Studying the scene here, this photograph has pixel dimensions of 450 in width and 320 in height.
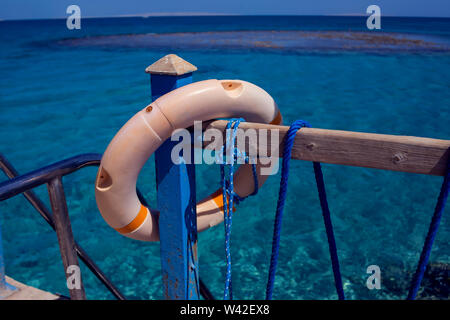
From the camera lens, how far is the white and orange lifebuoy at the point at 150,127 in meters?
1.40

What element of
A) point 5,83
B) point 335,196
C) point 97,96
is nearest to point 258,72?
point 97,96

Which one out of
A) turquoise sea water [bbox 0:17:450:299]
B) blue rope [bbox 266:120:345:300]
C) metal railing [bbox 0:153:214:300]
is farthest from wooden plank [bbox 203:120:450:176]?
turquoise sea water [bbox 0:17:450:299]

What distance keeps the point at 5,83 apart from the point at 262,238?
11.9 meters

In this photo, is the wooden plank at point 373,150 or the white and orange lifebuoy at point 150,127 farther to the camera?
the white and orange lifebuoy at point 150,127

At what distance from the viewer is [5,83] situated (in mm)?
13391

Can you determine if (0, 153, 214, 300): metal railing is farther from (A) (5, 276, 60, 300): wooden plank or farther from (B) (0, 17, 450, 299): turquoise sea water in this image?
(B) (0, 17, 450, 299): turquoise sea water

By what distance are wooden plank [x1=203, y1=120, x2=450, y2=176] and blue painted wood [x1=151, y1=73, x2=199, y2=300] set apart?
1.23 feet

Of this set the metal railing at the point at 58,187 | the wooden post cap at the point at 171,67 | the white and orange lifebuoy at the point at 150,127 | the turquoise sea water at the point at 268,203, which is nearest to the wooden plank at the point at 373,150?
the white and orange lifebuoy at the point at 150,127

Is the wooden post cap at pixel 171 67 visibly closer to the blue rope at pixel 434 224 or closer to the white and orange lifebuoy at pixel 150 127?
the white and orange lifebuoy at pixel 150 127

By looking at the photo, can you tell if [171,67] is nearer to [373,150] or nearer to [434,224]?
[373,150]

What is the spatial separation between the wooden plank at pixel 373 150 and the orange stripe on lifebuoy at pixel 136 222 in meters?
0.59

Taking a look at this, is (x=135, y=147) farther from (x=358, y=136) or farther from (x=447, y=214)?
(x=447, y=214)

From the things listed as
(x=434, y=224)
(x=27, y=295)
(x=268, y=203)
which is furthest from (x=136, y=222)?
(x=268, y=203)

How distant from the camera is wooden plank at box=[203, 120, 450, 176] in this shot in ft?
3.75
